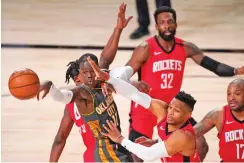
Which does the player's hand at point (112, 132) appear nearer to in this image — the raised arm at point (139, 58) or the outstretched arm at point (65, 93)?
the outstretched arm at point (65, 93)

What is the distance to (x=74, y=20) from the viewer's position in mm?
11172

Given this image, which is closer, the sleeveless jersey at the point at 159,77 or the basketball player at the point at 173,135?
the basketball player at the point at 173,135

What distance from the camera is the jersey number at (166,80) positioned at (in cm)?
625

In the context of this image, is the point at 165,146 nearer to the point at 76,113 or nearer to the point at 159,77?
the point at 76,113

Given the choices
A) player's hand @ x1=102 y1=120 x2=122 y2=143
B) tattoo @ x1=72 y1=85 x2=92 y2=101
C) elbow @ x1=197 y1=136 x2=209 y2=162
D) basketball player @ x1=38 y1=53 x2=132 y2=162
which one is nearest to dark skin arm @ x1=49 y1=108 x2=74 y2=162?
basketball player @ x1=38 y1=53 x2=132 y2=162

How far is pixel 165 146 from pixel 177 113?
25cm

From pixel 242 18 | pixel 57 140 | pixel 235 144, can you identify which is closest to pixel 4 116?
pixel 57 140

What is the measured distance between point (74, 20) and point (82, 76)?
227 inches

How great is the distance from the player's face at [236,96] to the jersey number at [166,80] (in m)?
0.79

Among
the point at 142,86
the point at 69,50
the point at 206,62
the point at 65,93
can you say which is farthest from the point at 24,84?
the point at 69,50

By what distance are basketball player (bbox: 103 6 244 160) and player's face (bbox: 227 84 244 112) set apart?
66 centimetres

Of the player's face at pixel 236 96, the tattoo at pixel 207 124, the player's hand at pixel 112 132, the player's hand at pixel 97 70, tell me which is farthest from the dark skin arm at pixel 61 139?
the player's face at pixel 236 96

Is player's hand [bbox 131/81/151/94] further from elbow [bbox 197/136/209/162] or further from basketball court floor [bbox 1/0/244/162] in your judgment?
basketball court floor [bbox 1/0/244/162]

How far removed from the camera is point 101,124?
5469 mm
